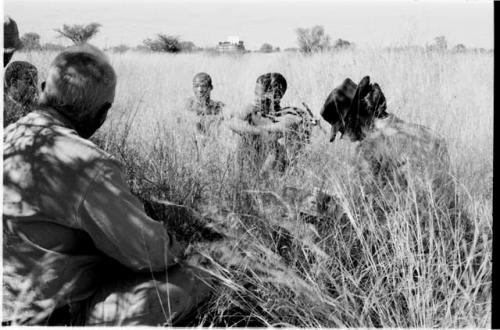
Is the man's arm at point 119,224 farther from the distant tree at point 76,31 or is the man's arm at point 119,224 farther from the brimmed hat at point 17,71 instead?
the distant tree at point 76,31

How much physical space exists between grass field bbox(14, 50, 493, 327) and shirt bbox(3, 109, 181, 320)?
1.26ft

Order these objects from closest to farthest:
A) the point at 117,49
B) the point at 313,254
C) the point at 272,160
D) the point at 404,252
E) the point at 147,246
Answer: the point at 147,246
the point at 404,252
the point at 313,254
the point at 272,160
the point at 117,49

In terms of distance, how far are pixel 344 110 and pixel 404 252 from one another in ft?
4.08

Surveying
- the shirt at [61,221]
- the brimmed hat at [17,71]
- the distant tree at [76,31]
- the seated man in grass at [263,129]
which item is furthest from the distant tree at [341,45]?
the shirt at [61,221]

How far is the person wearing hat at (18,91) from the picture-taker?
3166mm

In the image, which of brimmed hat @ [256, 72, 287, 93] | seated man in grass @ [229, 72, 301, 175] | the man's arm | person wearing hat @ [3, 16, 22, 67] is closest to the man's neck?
the man's arm

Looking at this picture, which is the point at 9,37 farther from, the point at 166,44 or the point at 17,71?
the point at 166,44

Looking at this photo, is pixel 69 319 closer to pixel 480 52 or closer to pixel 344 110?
pixel 344 110

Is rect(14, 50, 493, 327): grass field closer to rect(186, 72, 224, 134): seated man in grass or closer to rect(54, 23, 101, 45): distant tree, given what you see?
rect(186, 72, 224, 134): seated man in grass

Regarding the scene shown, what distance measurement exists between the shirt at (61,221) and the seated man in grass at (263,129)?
1042 millimetres

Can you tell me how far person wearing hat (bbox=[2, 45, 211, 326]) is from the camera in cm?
182

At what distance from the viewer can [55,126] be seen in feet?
6.32

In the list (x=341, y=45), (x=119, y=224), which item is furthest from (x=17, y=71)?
(x=341, y=45)

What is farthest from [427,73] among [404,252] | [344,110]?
[404,252]
